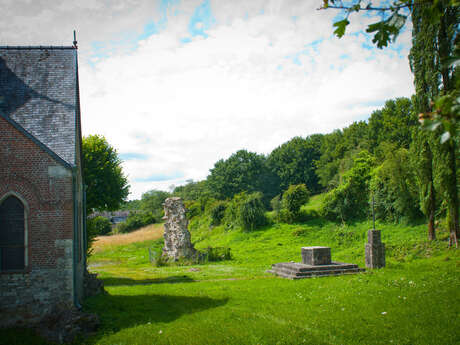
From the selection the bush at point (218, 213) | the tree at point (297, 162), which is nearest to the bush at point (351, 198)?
the bush at point (218, 213)

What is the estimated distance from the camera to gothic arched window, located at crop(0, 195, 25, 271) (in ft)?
36.5

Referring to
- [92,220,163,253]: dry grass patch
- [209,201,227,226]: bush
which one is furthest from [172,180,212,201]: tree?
[209,201,227,226]: bush

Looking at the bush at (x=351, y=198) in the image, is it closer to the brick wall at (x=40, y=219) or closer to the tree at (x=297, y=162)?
the tree at (x=297, y=162)

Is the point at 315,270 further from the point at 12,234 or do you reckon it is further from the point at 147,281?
the point at 12,234

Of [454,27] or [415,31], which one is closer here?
[454,27]

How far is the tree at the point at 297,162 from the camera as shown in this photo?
5731cm

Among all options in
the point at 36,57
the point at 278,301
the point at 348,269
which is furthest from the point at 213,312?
the point at 36,57

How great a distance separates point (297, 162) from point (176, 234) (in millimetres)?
34381

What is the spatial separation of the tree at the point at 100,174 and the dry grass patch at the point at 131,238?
14692 mm

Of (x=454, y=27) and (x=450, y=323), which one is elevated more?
(x=454, y=27)

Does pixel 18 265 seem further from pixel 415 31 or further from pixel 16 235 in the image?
pixel 415 31

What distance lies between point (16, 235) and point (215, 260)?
18.2 meters

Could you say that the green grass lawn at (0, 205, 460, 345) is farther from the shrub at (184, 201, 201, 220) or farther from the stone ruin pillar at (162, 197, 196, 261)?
the shrub at (184, 201, 201, 220)

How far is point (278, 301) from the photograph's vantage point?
41.4ft
